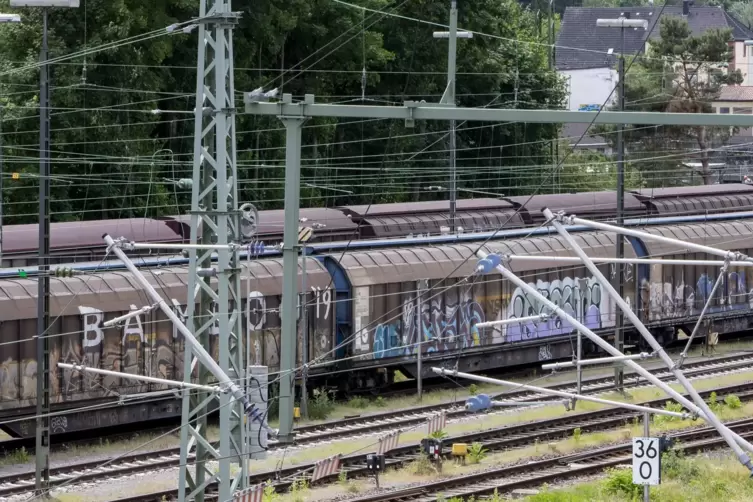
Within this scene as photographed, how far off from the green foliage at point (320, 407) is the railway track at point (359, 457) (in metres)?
4.01

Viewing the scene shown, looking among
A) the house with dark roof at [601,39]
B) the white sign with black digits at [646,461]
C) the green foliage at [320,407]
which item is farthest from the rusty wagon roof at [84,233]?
the house with dark roof at [601,39]

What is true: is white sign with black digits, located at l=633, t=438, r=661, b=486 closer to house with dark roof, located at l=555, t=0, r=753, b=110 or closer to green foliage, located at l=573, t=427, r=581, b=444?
green foliage, located at l=573, t=427, r=581, b=444

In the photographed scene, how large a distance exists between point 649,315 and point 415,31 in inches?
992

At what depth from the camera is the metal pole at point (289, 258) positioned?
16.6 m

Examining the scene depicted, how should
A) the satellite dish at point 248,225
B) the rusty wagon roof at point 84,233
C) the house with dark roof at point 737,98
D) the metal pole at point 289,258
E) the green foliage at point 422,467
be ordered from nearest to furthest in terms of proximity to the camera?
the satellite dish at point 248,225 < the metal pole at point 289,258 < the green foliage at point 422,467 < the rusty wagon roof at point 84,233 < the house with dark roof at point 737,98

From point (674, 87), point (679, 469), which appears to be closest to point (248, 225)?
point (679, 469)

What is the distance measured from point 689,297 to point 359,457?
57.9ft

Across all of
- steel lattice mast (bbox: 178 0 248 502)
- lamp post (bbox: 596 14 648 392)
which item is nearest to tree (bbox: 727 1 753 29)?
lamp post (bbox: 596 14 648 392)

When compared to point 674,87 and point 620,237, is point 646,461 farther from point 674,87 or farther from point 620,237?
point 674,87

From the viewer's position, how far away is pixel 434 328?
32.6m

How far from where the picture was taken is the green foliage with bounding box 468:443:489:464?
2545cm

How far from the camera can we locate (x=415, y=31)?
5925 centimetres

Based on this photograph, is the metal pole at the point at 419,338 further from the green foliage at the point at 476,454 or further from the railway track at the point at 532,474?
the railway track at the point at 532,474

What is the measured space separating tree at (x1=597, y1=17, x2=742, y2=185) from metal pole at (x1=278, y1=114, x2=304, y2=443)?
58438mm
